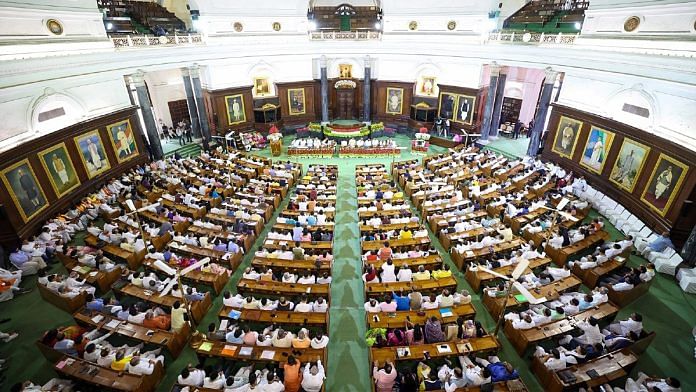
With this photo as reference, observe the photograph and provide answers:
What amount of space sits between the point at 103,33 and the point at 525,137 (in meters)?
29.8

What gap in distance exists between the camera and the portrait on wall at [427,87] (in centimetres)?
2848

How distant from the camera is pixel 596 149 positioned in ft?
61.1

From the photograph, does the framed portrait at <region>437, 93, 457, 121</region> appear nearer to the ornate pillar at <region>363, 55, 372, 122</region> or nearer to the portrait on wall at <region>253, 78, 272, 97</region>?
the ornate pillar at <region>363, 55, 372, 122</region>

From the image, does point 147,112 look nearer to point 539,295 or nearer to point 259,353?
point 259,353

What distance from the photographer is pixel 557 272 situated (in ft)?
39.1

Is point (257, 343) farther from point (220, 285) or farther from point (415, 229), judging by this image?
point (415, 229)

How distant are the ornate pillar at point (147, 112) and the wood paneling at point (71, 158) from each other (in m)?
0.56

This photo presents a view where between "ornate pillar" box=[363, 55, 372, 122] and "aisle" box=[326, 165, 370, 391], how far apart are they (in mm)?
15584

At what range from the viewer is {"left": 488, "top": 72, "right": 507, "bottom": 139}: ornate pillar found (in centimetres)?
2584

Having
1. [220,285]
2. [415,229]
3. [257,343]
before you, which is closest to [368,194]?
[415,229]

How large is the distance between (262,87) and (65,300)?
2177 centimetres

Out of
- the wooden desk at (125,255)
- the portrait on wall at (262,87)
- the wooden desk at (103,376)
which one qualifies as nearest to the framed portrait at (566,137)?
the portrait on wall at (262,87)

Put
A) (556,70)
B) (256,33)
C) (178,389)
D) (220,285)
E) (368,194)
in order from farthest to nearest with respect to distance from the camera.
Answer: (256,33) < (556,70) < (368,194) < (220,285) < (178,389)

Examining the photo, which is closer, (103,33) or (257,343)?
(257,343)
